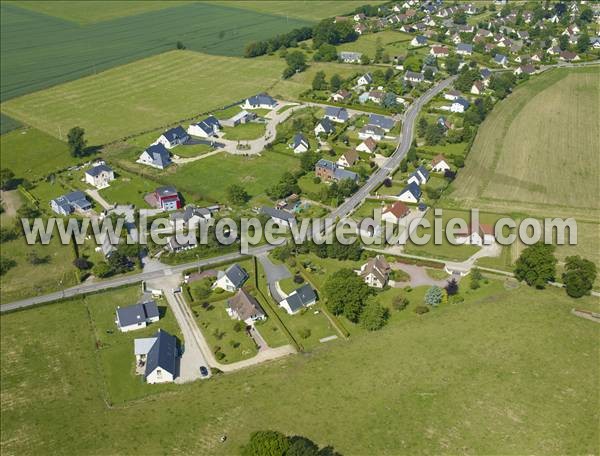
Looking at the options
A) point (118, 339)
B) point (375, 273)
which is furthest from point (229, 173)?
point (118, 339)

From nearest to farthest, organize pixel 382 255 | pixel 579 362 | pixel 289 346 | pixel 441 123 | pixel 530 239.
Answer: pixel 579 362 < pixel 289 346 < pixel 382 255 < pixel 530 239 < pixel 441 123

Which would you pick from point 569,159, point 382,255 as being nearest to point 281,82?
point 569,159

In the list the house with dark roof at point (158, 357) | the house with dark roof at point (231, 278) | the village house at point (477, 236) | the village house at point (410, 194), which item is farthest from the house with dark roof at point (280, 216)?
the house with dark roof at point (158, 357)

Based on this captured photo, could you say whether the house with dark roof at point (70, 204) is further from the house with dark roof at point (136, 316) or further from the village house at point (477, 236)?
the village house at point (477, 236)

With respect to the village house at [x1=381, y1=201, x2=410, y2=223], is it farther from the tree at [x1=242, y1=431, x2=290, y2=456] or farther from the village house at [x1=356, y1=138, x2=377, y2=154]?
the tree at [x1=242, y1=431, x2=290, y2=456]

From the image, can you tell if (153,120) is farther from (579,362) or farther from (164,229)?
(579,362)

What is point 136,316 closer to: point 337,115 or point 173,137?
point 173,137

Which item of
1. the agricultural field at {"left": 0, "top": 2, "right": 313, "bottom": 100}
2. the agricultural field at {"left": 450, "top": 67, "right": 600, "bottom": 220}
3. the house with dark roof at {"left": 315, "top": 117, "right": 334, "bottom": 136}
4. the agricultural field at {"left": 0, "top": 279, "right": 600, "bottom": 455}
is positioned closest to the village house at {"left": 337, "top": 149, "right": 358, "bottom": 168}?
the house with dark roof at {"left": 315, "top": 117, "right": 334, "bottom": 136}
